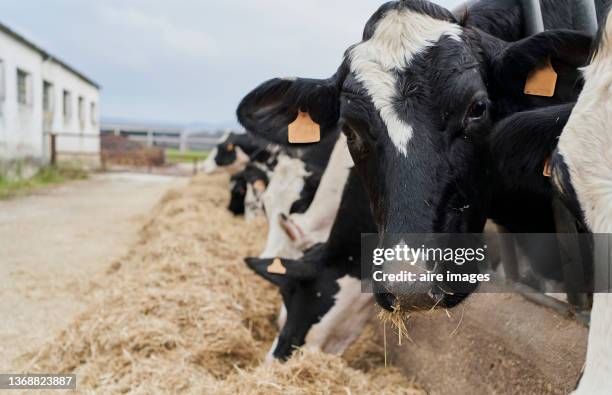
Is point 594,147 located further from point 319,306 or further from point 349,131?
point 319,306

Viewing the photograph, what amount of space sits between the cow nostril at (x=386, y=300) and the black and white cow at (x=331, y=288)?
134 cm

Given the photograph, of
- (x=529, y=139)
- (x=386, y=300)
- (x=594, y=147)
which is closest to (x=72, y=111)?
(x=386, y=300)

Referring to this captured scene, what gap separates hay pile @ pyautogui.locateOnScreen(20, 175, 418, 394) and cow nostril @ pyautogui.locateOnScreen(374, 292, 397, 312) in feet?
2.80

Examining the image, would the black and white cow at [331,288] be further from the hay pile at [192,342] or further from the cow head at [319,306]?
the hay pile at [192,342]

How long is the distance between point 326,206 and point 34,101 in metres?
17.0

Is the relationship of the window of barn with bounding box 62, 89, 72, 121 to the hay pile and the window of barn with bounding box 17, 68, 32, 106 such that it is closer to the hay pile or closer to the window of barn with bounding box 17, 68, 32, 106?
the window of barn with bounding box 17, 68, 32, 106

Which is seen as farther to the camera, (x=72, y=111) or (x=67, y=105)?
(x=72, y=111)

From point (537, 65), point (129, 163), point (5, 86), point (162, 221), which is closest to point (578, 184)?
point (537, 65)

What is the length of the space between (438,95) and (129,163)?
22.5 meters

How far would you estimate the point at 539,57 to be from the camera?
2.30 m

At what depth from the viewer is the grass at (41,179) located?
13.4 metres

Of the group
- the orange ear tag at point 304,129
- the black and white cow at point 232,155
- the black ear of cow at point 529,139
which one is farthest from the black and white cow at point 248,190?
the black ear of cow at point 529,139

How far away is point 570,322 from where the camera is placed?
108 inches

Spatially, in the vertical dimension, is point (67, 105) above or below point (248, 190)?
above
